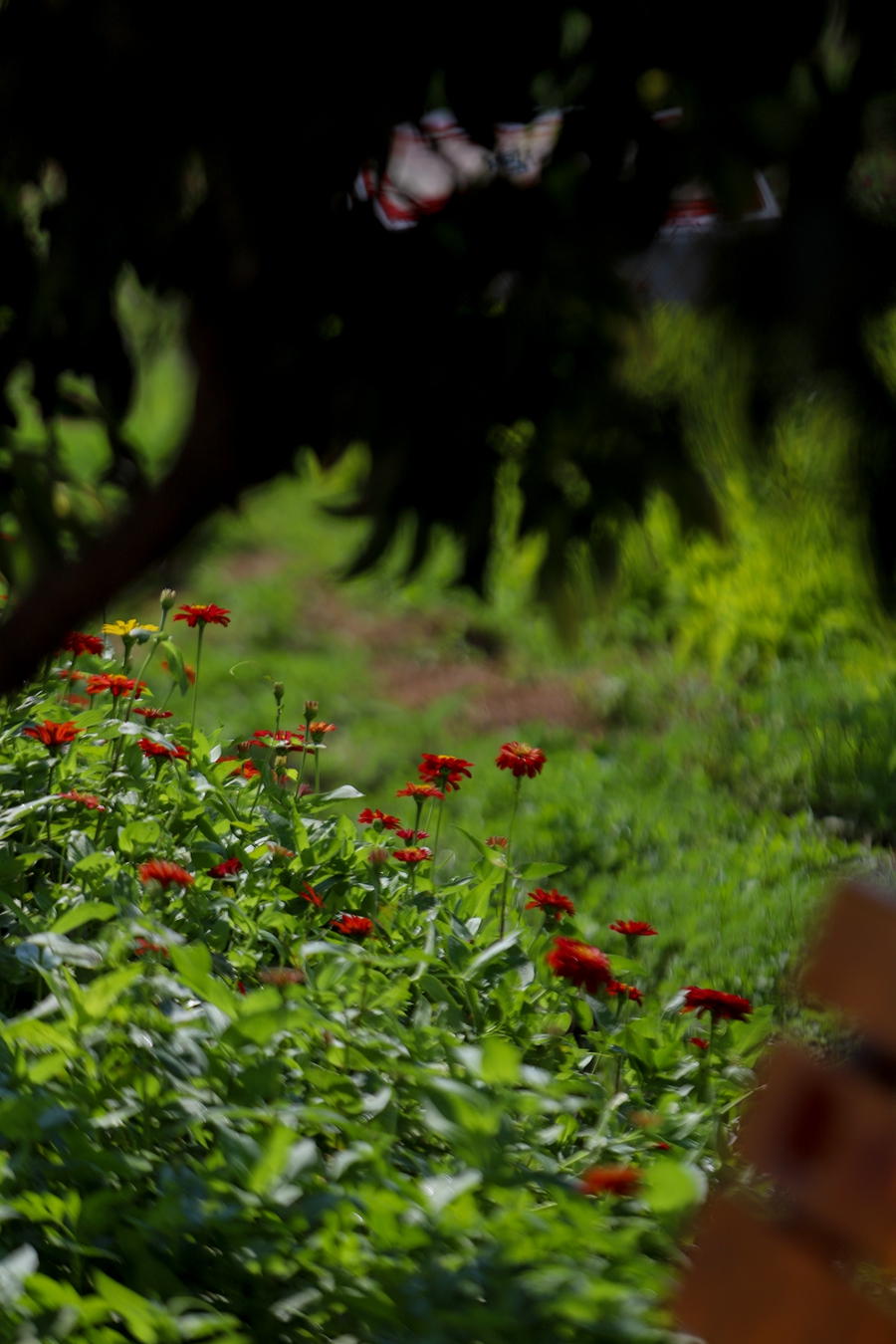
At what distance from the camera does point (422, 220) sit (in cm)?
145

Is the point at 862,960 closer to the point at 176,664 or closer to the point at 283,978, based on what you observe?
the point at 283,978

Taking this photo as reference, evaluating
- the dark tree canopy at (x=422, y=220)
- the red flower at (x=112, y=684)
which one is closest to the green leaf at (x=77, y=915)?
the dark tree canopy at (x=422, y=220)

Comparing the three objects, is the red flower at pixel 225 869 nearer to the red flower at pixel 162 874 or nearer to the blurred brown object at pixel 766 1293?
the red flower at pixel 162 874

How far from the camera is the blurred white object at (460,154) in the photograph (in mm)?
1397

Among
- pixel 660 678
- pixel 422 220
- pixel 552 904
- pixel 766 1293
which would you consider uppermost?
pixel 422 220

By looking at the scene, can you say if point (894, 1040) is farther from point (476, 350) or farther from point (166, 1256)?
point (166, 1256)

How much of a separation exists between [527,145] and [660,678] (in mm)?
4287

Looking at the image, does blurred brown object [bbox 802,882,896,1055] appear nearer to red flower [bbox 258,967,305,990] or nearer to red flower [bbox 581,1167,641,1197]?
red flower [bbox 581,1167,641,1197]

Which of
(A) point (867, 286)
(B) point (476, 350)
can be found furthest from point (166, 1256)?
(A) point (867, 286)

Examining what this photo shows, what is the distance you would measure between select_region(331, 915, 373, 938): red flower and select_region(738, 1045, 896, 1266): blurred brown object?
1.16 meters

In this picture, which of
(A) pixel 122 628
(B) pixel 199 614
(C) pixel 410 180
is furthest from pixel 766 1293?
(A) pixel 122 628

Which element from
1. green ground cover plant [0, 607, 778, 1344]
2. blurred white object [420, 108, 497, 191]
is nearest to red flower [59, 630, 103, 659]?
green ground cover plant [0, 607, 778, 1344]

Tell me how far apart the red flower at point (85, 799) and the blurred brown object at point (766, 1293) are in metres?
1.51

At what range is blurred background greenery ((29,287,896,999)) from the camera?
51.1 inches
